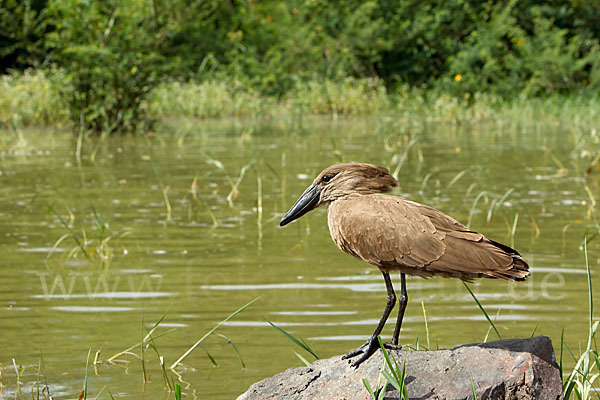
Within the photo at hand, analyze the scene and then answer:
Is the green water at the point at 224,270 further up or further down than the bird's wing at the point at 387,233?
further down

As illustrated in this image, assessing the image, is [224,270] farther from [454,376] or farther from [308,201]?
[454,376]

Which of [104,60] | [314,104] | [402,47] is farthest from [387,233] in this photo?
[402,47]

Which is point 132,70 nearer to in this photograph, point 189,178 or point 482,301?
point 189,178

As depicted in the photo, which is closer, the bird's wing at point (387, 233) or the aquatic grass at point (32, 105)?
the bird's wing at point (387, 233)

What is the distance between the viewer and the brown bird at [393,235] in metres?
3.42

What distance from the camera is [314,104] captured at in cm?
2595

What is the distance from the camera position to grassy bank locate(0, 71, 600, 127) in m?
20.3

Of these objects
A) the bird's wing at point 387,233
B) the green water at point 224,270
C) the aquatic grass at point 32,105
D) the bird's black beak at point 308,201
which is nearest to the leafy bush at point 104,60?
the aquatic grass at point 32,105

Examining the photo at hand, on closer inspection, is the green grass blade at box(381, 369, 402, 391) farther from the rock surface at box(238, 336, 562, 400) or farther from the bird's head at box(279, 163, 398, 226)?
the bird's head at box(279, 163, 398, 226)

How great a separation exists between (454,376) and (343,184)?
2.85 feet

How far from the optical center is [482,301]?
611cm

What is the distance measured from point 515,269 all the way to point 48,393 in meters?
2.22

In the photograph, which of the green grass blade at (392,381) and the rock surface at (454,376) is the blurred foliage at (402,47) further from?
the green grass blade at (392,381)

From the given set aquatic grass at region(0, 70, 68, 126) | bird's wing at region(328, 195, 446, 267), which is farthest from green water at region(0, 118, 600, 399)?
aquatic grass at region(0, 70, 68, 126)
